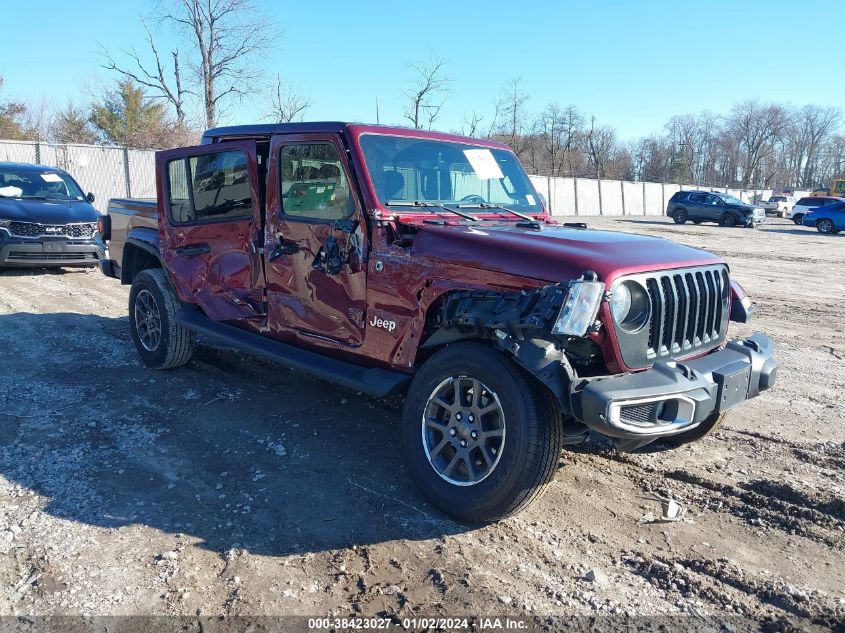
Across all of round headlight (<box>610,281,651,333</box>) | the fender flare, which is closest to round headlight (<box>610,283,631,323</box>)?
round headlight (<box>610,281,651,333</box>)

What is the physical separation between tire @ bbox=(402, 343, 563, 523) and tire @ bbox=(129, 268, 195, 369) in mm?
3061

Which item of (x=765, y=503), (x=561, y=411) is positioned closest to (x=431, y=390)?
(x=561, y=411)

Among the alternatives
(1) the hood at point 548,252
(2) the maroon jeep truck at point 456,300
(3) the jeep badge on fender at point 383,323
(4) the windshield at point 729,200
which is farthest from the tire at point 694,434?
(4) the windshield at point 729,200

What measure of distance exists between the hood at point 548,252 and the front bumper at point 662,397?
52 cm

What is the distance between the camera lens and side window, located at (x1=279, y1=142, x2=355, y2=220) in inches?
168

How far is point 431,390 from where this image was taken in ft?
11.8

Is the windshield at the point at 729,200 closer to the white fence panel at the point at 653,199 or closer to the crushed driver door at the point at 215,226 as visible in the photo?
the white fence panel at the point at 653,199

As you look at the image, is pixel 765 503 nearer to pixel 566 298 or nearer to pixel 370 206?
pixel 566 298

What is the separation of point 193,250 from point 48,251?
22.7 feet

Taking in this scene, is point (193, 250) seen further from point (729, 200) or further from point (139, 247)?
point (729, 200)

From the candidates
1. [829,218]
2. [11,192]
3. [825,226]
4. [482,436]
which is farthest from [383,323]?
[825,226]

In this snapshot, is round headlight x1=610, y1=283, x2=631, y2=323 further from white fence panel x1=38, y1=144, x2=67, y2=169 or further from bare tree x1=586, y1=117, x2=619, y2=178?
bare tree x1=586, y1=117, x2=619, y2=178

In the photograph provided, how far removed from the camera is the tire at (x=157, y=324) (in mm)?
5910

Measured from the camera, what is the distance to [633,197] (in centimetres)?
4912
